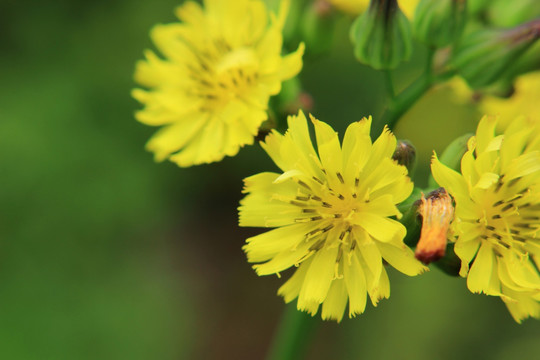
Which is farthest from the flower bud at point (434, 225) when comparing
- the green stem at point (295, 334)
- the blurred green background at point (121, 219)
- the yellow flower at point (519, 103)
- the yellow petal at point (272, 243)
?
the blurred green background at point (121, 219)

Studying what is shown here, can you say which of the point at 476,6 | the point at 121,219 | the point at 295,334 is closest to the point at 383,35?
the point at 476,6

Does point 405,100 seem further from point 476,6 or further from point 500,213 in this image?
point 476,6

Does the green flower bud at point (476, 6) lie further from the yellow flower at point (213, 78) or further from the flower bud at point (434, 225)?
the flower bud at point (434, 225)

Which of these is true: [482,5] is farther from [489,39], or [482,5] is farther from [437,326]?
[437,326]

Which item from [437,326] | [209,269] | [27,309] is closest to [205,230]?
[209,269]

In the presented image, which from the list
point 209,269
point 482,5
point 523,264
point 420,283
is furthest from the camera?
point 209,269

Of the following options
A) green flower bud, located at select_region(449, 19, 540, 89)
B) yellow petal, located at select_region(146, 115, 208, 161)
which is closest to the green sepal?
green flower bud, located at select_region(449, 19, 540, 89)

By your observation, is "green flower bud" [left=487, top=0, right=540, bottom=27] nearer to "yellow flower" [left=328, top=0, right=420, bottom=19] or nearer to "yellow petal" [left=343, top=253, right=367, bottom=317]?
"yellow flower" [left=328, top=0, right=420, bottom=19]
